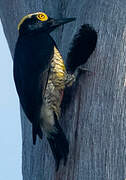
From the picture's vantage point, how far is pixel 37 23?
13.6 feet

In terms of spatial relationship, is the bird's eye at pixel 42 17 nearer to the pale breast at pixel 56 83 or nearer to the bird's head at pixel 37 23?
the bird's head at pixel 37 23

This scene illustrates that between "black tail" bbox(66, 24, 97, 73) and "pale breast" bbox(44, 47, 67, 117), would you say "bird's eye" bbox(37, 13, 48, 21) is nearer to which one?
"pale breast" bbox(44, 47, 67, 117)

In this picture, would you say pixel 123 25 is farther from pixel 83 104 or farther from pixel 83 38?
pixel 83 104

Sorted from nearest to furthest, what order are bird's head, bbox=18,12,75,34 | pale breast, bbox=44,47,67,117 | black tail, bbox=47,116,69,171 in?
black tail, bbox=47,116,69,171, pale breast, bbox=44,47,67,117, bird's head, bbox=18,12,75,34

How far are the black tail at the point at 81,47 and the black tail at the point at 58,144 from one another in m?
0.63

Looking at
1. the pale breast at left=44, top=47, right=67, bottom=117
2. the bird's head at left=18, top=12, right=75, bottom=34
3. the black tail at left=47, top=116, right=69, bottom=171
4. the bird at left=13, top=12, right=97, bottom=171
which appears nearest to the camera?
the black tail at left=47, top=116, right=69, bottom=171

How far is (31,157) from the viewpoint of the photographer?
157 inches

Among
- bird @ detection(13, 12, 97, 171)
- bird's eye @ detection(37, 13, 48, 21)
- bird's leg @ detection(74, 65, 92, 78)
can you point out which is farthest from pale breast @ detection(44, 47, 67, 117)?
bird's eye @ detection(37, 13, 48, 21)

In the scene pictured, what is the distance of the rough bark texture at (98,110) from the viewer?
10.4ft

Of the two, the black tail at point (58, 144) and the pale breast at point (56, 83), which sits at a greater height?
the pale breast at point (56, 83)

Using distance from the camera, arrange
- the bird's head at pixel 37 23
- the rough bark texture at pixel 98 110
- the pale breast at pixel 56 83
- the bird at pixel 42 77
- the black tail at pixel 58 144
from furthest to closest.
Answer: the bird's head at pixel 37 23
the pale breast at pixel 56 83
the bird at pixel 42 77
the black tail at pixel 58 144
the rough bark texture at pixel 98 110

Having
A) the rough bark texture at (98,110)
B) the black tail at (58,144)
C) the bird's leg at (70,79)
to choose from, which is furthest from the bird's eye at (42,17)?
the black tail at (58,144)

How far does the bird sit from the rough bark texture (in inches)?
4.1

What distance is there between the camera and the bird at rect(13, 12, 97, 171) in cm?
360
